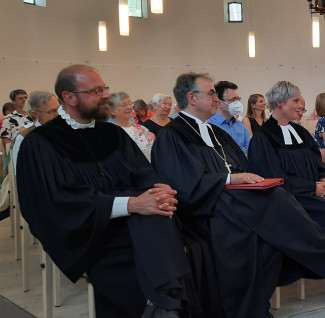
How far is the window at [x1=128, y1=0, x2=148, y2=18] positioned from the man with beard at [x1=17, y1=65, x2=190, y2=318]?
10457 millimetres

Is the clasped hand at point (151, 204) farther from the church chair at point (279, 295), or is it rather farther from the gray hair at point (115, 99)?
the gray hair at point (115, 99)

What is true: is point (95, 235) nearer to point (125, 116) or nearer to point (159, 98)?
point (125, 116)

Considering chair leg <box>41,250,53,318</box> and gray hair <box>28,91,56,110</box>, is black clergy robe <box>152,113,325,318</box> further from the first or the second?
gray hair <box>28,91,56,110</box>

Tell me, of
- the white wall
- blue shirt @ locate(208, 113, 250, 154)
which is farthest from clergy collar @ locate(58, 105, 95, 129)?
the white wall

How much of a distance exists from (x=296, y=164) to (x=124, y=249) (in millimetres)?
1842

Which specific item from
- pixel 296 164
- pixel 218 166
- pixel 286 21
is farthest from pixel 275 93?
pixel 286 21

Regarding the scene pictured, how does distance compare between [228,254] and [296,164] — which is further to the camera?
[296,164]

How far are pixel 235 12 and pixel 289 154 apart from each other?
35.4 feet

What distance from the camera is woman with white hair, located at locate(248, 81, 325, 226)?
349cm

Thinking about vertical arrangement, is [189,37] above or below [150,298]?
above

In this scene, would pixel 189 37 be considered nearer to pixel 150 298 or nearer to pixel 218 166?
pixel 218 166

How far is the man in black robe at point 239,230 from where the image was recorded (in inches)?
111

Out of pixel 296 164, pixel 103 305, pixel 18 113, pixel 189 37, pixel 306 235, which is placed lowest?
pixel 103 305

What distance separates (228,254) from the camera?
2.86 metres
